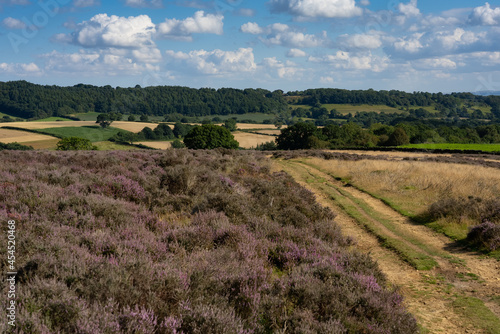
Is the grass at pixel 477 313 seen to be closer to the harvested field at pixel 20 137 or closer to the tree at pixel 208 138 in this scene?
the tree at pixel 208 138

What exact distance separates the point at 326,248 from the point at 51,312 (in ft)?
17.4

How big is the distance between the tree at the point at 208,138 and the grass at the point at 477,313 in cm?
6230

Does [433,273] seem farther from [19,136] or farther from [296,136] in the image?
[19,136]

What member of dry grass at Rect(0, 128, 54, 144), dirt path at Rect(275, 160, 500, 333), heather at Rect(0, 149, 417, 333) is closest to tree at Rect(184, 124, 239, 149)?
dry grass at Rect(0, 128, 54, 144)

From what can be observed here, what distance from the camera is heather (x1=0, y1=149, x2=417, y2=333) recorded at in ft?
12.9

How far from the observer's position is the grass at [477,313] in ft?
20.2

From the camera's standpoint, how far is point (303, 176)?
1077 inches

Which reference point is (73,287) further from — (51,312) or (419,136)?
(419,136)

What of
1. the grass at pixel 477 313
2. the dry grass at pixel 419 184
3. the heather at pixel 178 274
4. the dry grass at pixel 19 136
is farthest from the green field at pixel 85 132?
the grass at pixel 477 313

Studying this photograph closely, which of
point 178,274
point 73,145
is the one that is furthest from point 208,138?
point 178,274

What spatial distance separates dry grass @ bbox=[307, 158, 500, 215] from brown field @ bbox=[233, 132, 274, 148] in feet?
255

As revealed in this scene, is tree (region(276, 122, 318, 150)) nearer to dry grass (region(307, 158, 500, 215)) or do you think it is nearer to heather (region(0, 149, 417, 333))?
dry grass (region(307, 158, 500, 215))

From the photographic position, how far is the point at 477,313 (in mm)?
6730

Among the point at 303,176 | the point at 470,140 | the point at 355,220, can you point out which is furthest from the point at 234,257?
the point at 470,140
